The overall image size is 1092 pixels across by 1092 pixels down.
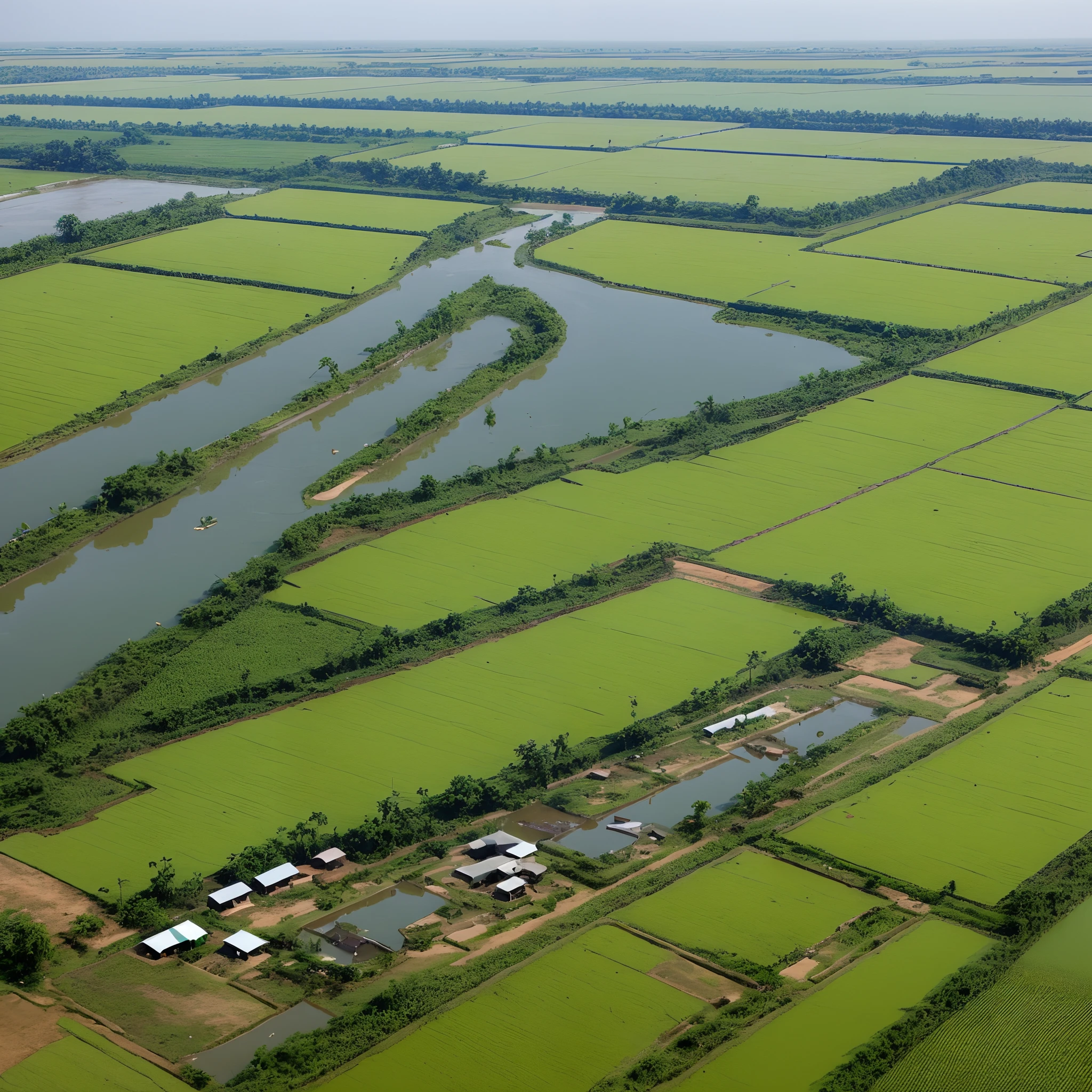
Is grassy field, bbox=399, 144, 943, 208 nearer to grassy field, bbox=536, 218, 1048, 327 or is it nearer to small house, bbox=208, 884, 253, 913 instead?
grassy field, bbox=536, 218, 1048, 327

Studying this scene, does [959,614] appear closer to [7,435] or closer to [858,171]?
[7,435]

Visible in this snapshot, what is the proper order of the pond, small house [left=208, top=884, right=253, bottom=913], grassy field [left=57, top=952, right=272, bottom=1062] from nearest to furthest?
grassy field [left=57, top=952, right=272, bottom=1062] → small house [left=208, top=884, right=253, bottom=913] → the pond

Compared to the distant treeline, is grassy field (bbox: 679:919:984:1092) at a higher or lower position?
lower

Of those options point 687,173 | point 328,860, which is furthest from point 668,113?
point 328,860

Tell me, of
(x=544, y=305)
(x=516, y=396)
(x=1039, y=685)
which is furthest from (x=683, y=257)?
(x=1039, y=685)

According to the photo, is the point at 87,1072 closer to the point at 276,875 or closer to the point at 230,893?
the point at 230,893

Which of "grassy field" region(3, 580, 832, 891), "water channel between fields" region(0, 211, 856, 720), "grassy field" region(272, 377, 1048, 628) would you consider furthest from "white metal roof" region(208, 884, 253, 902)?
"grassy field" region(272, 377, 1048, 628)
